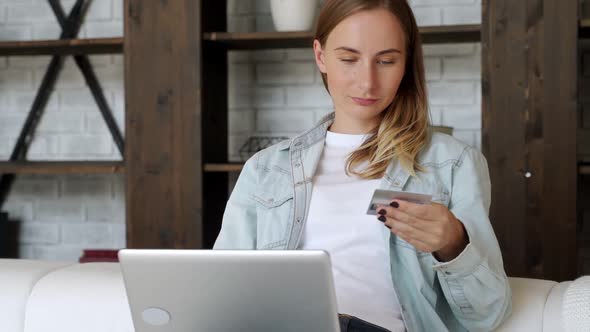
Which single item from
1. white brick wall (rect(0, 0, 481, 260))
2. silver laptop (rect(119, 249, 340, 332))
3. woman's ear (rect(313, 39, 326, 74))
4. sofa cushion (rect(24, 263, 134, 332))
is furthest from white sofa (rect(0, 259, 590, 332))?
white brick wall (rect(0, 0, 481, 260))

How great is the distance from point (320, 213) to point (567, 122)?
1.13 m

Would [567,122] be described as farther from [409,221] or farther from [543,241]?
[409,221]

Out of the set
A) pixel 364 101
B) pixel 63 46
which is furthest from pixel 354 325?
pixel 63 46

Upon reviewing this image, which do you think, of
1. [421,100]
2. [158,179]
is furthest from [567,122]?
[158,179]

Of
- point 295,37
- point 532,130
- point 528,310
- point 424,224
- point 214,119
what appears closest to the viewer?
point 424,224

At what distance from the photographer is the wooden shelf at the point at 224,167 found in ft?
8.35

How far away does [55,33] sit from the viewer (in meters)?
3.11

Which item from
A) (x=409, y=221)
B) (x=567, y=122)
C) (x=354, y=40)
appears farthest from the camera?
(x=567, y=122)

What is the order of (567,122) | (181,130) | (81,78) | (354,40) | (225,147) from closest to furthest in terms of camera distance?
(354,40) → (567,122) → (181,130) → (225,147) → (81,78)

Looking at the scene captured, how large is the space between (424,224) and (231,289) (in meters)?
0.31

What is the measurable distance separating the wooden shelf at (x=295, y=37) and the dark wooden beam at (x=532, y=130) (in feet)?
0.35

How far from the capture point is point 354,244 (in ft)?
4.74

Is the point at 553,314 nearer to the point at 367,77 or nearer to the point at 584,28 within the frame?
the point at 367,77

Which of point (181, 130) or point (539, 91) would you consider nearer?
point (539, 91)
